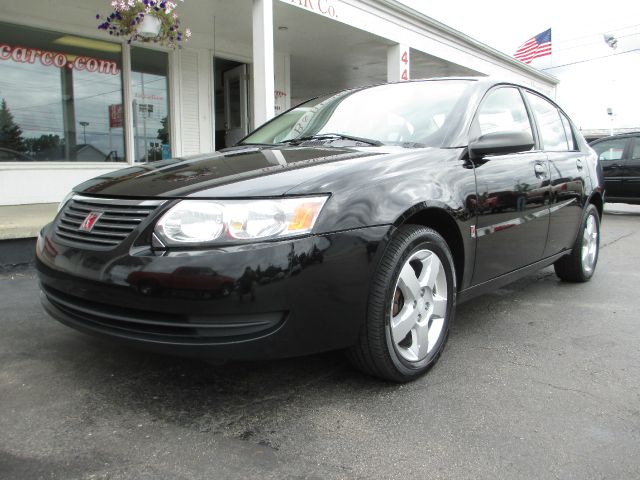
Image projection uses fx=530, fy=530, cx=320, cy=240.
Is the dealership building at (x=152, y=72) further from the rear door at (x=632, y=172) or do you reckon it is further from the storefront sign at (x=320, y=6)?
the rear door at (x=632, y=172)

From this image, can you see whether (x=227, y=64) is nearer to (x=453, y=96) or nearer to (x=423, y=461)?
(x=453, y=96)

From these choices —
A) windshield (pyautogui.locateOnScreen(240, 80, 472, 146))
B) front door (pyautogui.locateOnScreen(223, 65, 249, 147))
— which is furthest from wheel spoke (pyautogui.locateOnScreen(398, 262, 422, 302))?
front door (pyautogui.locateOnScreen(223, 65, 249, 147))

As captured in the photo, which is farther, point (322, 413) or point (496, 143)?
point (496, 143)

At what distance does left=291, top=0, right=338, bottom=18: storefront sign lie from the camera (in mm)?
7747

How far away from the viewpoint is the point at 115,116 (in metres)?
8.37

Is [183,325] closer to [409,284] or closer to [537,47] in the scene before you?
[409,284]

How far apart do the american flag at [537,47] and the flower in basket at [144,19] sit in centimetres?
1407

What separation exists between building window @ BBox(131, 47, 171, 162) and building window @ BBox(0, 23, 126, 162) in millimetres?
287

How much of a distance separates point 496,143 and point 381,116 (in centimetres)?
74

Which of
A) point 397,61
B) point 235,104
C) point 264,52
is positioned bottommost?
point 235,104

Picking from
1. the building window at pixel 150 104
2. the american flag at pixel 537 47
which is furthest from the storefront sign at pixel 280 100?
the american flag at pixel 537 47

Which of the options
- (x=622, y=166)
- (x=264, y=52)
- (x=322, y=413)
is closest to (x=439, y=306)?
(x=322, y=413)

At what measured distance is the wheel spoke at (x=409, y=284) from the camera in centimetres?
240

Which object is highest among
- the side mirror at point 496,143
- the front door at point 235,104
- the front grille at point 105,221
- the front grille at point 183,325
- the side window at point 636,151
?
the front door at point 235,104
